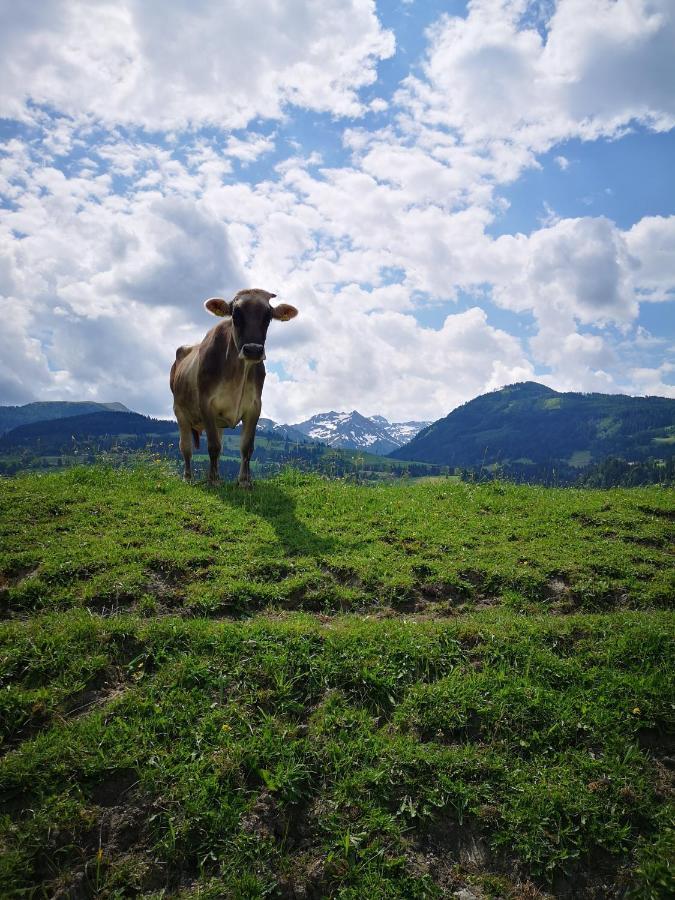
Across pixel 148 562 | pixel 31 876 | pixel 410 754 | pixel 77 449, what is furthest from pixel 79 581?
pixel 77 449

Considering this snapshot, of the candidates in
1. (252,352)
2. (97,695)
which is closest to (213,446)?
(252,352)

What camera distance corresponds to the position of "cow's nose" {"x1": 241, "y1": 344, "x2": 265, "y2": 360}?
12438 mm

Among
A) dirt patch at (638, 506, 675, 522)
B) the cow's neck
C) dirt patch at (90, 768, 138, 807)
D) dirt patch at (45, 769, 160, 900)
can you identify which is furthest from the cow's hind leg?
dirt patch at (638, 506, 675, 522)

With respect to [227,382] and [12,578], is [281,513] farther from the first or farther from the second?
[12,578]

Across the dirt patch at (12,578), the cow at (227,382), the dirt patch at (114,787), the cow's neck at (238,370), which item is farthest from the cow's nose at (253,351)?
the dirt patch at (114,787)

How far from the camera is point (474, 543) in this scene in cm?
1059

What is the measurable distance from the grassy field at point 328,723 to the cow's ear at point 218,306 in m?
7.23

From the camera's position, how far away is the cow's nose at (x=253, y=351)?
490 inches

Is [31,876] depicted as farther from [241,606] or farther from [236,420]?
[236,420]

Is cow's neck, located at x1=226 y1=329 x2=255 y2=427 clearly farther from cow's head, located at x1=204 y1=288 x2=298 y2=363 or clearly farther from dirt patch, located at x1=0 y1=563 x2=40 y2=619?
dirt patch, located at x1=0 y1=563 x2=40 y2=619

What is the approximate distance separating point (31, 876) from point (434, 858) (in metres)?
3.21

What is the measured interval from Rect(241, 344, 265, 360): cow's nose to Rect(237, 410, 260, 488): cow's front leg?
2.38m

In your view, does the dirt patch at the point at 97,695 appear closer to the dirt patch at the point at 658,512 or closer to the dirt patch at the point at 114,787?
the dirt patch at the point at 114,787

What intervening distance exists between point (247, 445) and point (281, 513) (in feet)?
10.5
